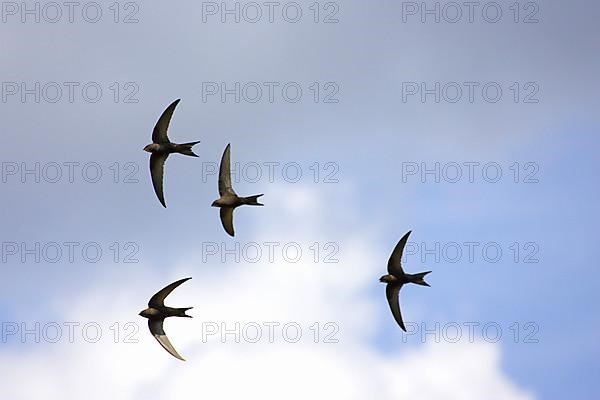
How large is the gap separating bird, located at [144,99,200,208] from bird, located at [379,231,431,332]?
6722 millimetres

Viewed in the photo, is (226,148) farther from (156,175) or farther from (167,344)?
(167,344)

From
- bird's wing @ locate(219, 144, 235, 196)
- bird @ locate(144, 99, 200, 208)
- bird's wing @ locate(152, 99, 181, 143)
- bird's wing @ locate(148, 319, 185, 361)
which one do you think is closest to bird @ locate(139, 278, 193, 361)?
bird's wing @ locate(148, 319, 185, 361)

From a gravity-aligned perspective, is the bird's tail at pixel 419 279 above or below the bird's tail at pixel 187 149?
below

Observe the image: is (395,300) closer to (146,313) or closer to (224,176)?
(224,176)

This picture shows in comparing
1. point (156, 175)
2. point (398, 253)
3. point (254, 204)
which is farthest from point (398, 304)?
point (156, 175)

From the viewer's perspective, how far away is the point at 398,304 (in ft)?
142

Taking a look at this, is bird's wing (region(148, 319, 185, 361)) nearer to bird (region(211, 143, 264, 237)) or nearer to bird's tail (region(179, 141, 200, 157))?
bird (region(211, 143, 264, 237))

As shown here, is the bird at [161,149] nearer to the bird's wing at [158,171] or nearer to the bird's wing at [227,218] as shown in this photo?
the bird's wing at [158,171]

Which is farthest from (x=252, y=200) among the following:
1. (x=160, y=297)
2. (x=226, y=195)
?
(x=160, y=297)

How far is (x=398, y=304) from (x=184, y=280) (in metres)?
6.96

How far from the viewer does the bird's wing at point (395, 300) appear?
4288cm

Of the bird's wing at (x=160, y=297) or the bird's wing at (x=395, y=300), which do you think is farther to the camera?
the bird's wing at (x=395, y=300)

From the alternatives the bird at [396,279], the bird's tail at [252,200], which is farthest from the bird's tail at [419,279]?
the bird's tail at [252,200]

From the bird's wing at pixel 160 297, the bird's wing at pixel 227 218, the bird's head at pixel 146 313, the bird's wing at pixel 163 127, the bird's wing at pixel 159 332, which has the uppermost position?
the bird's wing at pixel 163 127
